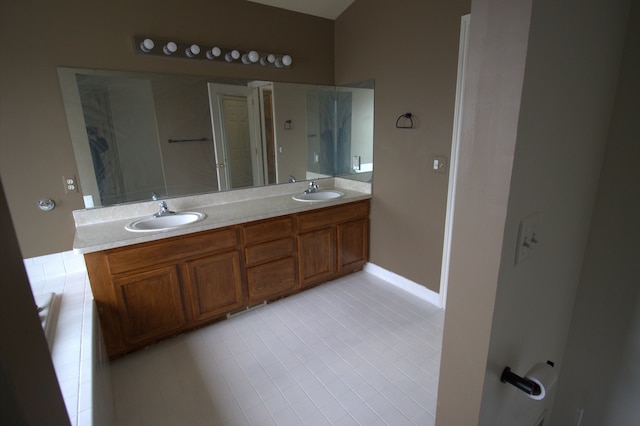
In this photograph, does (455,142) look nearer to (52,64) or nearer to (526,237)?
(526,237)

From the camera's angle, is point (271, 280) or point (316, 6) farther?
point (316, 6)

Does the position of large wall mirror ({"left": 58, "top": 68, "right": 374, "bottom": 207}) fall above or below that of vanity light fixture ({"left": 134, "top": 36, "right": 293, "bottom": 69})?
below

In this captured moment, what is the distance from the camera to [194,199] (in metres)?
2.62

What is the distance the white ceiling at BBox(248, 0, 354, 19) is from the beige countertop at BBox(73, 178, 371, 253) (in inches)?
59.2

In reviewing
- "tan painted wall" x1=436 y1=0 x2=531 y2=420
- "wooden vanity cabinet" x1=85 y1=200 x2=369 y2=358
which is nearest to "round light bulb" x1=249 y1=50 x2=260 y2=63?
"wooden vanity cabinet" x1=85 y1=200 x2=369 y2=358

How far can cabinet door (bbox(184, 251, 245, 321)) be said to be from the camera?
2.31 m

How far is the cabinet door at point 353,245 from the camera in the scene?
3.05 m

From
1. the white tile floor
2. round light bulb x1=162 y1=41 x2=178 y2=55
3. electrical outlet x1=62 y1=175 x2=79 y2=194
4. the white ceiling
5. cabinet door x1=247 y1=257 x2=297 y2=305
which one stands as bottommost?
the white tile floor

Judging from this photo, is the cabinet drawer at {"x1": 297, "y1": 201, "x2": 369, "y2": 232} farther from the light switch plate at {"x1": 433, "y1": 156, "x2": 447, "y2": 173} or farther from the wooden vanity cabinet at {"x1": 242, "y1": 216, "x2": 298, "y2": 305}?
the light switch plate at {"x1": 433, "y1": 156, "x2": 447, "y2": 173}

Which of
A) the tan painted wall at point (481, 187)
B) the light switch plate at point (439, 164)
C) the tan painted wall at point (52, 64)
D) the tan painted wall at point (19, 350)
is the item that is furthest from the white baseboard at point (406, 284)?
the tan painted wall at point (19, 350)

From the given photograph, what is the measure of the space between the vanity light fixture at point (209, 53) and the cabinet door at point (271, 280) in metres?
1.63

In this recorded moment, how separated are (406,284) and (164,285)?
1.97m

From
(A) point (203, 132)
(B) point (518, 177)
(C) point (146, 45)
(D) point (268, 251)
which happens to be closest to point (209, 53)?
(C) point (146, 45)

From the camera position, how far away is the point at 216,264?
7.82ft
